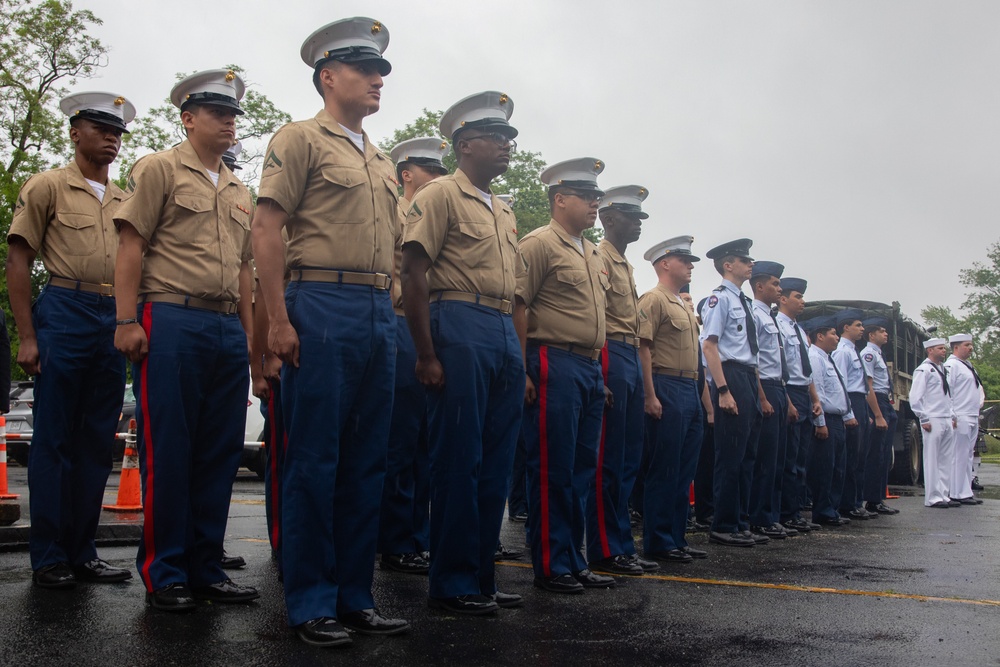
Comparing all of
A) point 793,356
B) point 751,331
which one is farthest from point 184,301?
point 793,356

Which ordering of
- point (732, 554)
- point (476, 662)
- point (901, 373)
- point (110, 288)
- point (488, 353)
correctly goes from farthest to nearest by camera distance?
1. point (901, 373)
2. point (732, 554)
3. point (110, 288)
4. point (488, 353)
5. point (476, 662)

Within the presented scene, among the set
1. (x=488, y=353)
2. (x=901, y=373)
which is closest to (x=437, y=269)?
(x=488, y=353)

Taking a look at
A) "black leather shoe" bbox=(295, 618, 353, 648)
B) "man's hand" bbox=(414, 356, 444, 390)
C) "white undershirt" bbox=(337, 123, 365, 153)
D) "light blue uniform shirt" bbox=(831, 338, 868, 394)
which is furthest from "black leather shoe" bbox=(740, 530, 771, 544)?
"white undershirt" bbox=(337, 123, 365, 153)

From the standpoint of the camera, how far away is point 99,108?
5156 millimetres

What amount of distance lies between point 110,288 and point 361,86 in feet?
5.43

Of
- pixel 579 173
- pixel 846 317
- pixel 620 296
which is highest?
pixel 846 317

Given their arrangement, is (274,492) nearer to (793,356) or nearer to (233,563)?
(233,563)

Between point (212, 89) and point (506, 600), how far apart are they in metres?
2.65

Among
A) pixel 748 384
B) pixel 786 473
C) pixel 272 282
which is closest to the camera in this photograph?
pixel 272 282

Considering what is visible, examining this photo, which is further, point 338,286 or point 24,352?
point 24,352

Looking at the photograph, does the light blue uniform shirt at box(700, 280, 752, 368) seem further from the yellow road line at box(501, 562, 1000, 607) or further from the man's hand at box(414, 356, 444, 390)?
the man's hand at box(414, 356, 444, 390)

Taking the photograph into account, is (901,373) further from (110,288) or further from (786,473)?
(110,288)

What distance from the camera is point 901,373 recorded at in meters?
15.6

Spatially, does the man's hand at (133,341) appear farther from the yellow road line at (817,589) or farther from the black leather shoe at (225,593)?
the yellow road line at (817,589)
